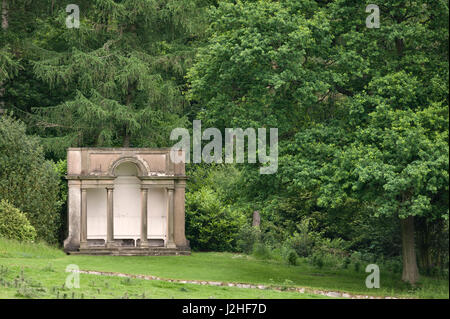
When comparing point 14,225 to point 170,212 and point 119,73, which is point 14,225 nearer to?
point 170,212

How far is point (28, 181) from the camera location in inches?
1373

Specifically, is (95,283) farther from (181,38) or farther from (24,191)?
(181,38)

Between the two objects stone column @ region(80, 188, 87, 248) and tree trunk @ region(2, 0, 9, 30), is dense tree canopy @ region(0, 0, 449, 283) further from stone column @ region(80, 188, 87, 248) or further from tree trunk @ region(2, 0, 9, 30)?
tree trunk @ region(2, 0, 9, 30)

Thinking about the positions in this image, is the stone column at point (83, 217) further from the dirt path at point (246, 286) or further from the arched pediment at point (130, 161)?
the dirt path at point (246, 286)

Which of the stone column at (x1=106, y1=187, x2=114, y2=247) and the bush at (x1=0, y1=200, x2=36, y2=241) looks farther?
the stone column at (x1=106, y1=187, x2=114, y2=247)

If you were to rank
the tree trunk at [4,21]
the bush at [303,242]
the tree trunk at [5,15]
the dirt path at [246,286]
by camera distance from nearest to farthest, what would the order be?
1. the dirt path at [246,286]
2. the bush at [303,242]
3. the tree trunk at [4,21]
4. the tree trunk at [5,15]

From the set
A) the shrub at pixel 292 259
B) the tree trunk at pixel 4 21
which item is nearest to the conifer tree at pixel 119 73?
the tree trunk at pixel 4 21

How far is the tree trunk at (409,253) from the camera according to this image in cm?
2828

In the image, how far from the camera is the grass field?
21.5 metres

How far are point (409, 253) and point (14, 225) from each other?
571 inches

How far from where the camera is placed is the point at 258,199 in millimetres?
29844

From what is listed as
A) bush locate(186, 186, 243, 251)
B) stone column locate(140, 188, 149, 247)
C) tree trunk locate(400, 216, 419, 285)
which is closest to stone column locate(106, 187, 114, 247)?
stone column locate(140, 188, 149, 247)

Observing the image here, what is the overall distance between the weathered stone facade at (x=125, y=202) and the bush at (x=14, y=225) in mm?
2988

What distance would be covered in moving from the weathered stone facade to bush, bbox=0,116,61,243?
0.86 metres
